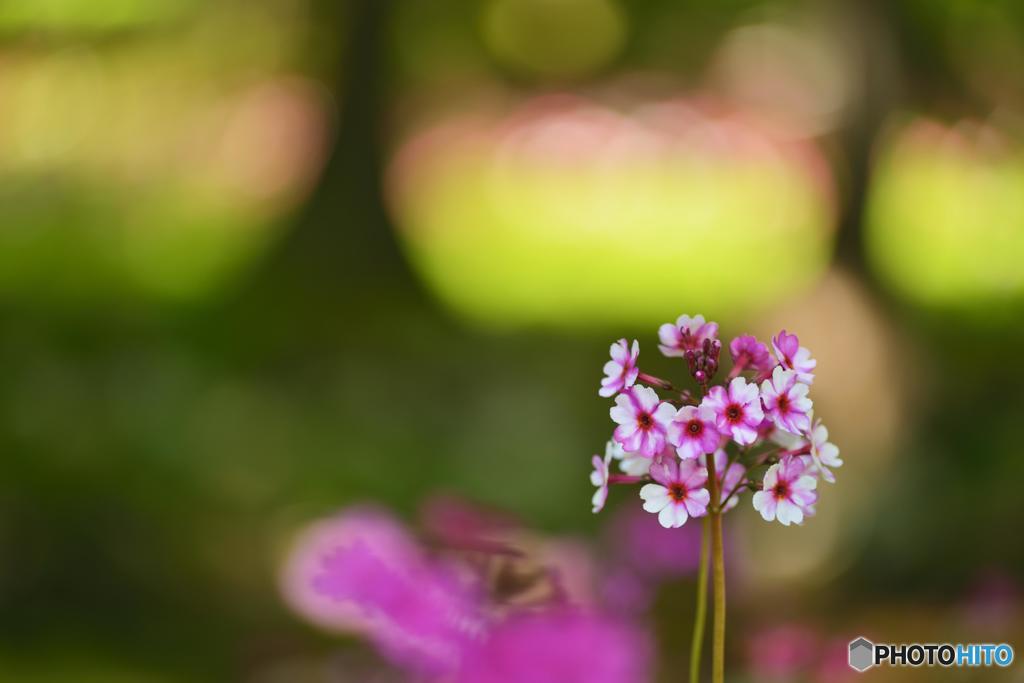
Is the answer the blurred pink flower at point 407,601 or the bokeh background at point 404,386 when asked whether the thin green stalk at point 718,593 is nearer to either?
the blurred pink flower at point 407,601

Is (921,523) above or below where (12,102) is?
below

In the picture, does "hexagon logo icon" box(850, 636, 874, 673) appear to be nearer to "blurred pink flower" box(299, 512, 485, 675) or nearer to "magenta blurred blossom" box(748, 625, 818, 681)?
"magenta blurred blossom" box(748, 625, 818, 681)

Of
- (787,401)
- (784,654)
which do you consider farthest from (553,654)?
(784,654)

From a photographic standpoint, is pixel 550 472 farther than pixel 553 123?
No

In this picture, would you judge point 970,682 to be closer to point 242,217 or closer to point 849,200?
point 849,200

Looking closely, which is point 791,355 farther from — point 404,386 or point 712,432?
point 404,386

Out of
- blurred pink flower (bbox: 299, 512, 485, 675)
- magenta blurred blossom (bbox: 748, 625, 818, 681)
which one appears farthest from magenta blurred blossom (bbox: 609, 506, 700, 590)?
blurred pink flower (bbox: 299, 512, 485, 675)

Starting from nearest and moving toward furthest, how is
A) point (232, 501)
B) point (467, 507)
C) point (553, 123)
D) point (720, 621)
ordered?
point (720, 621) → point (467, 507) → point (232, 501) → point (553, 123)

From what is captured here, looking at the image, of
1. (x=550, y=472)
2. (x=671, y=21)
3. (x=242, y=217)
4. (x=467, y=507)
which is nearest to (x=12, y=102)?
(x=242, y=217)
